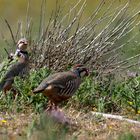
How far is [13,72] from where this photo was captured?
32.3 ft

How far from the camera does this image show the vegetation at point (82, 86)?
792cm

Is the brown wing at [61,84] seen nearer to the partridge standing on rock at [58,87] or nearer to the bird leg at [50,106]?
the partridge standing on rock at [58,87]

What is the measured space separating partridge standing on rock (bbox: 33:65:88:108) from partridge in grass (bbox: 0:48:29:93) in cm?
93

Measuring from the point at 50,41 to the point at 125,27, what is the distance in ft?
5.03

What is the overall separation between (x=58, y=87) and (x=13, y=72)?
114cm

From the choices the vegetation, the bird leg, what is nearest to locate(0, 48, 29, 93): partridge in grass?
the vegetation

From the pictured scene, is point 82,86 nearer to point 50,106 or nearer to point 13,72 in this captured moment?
point 13,72

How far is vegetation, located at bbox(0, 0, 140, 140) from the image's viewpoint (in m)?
7.92

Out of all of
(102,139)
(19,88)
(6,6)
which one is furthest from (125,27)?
(6,6)

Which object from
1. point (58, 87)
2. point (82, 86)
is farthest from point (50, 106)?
point (82, 86)

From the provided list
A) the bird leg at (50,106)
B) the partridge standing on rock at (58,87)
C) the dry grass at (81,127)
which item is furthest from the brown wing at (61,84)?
the dry grass at (81,127)

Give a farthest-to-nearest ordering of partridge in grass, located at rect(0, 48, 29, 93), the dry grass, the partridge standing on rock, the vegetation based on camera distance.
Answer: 1. partridge in grass, located at rect(0, 48, 29, 93)
2. the partridge standing on rock
3. the vegetation
4. the dry grass

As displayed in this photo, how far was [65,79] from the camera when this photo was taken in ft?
29.7

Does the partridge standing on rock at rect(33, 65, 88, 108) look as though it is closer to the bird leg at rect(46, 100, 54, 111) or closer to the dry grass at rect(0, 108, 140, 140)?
the bird leg at rect(46, 100, 54, 111)
